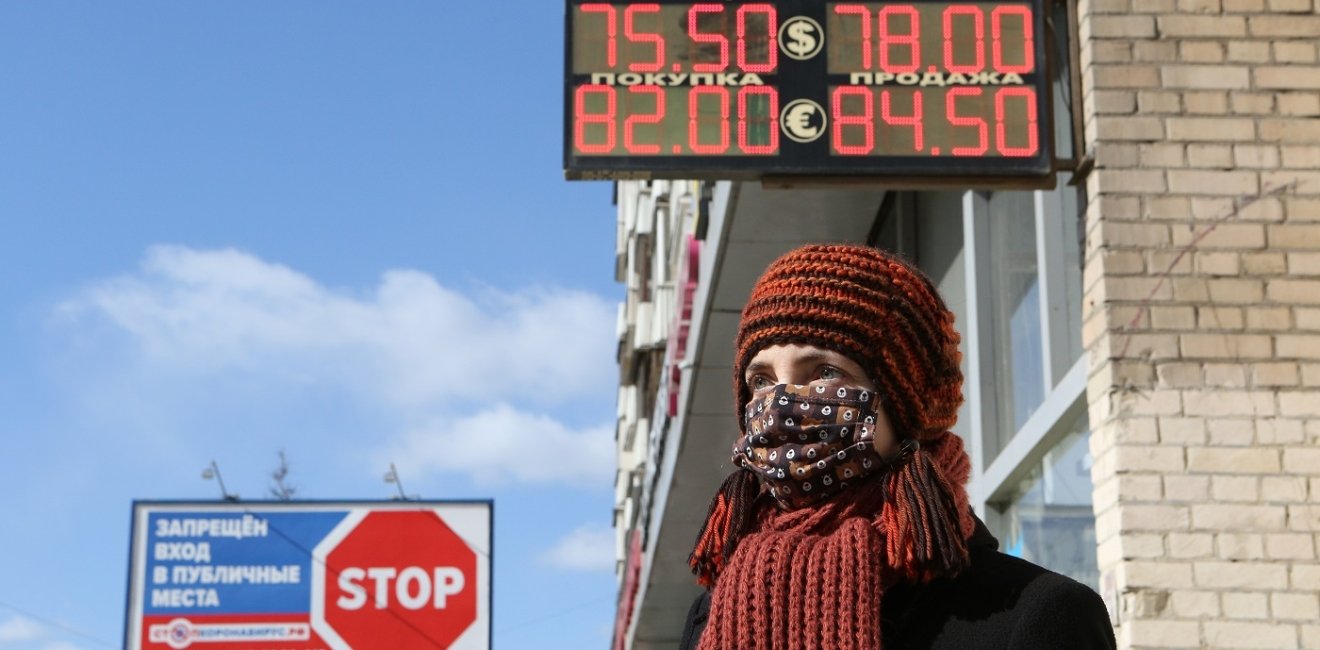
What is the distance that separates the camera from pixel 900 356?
8.83ft

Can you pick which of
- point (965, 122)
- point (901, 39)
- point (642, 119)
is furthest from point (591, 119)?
point (965, 122)

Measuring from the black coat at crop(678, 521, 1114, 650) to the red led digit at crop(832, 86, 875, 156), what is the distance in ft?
17.1

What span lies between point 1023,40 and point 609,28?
170 cm

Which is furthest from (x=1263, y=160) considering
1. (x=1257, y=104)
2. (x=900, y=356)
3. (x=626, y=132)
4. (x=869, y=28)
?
(x=900, y=356)

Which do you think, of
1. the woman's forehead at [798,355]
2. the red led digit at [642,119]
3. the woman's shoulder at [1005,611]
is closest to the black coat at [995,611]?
the woman's shoulder at [1005,611]

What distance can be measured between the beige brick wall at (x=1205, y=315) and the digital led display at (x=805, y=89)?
386mm

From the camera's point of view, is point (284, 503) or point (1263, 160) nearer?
point (1263, 160)

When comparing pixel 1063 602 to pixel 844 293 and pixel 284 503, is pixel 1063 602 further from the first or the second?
pixel 284 503

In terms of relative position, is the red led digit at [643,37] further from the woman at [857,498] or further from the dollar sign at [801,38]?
the woman at [857,498]

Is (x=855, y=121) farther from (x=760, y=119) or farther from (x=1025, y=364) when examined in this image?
(x=1025, y=364)

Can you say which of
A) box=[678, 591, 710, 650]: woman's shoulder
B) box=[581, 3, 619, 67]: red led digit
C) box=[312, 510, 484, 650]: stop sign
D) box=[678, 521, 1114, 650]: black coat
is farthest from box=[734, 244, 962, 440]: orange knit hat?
box=[312, 510, 484, 650]: stop sign

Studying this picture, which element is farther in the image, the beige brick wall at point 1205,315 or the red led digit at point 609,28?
the red led digit at point 609,28

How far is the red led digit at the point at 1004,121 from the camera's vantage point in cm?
762

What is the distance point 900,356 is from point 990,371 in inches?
287
